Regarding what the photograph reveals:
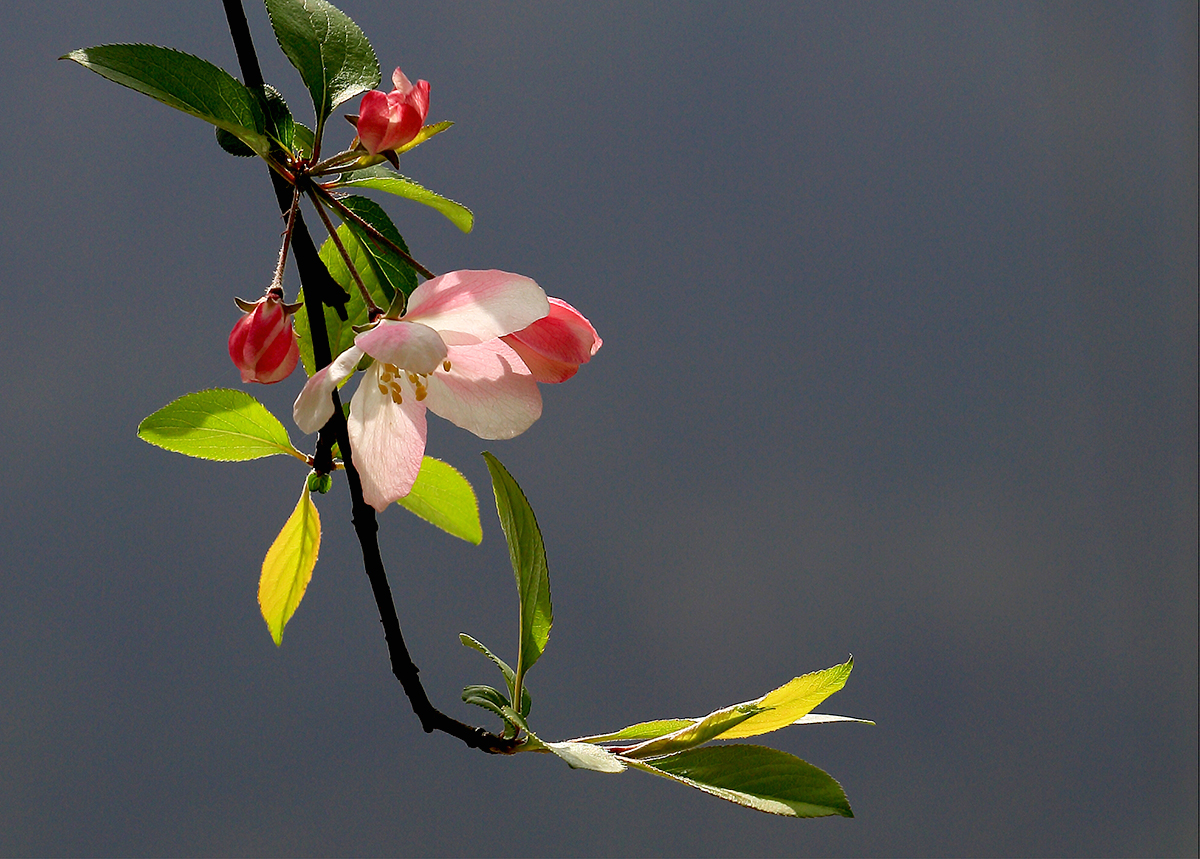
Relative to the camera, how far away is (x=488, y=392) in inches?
13.5

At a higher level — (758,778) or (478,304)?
(478,304)

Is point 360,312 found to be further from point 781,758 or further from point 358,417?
point 781,758

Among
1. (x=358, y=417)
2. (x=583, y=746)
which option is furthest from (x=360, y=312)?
(x=583, y=746)

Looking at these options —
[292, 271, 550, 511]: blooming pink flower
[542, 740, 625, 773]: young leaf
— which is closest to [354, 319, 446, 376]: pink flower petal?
[292, 271, 550, 511]: blooming pink flower

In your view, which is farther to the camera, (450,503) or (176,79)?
(450,503)

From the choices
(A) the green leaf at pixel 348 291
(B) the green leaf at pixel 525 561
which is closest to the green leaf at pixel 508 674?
(B) the green leaf at pixel 525 561

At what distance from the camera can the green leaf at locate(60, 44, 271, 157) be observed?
277 mm

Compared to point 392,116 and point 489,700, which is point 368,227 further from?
point 489,700

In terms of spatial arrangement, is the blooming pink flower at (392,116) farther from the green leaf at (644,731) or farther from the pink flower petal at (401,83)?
the green leaf at (644,731)

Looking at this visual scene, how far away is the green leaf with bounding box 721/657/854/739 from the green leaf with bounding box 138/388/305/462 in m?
0.20

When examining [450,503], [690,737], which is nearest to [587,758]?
[690,737]

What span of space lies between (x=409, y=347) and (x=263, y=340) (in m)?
0.05

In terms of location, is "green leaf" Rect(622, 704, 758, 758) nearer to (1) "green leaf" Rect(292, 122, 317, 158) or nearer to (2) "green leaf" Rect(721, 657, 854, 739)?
(2) "green leaf" Rect(721, 657, 854, 739)

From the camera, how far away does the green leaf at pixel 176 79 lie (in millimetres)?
277
